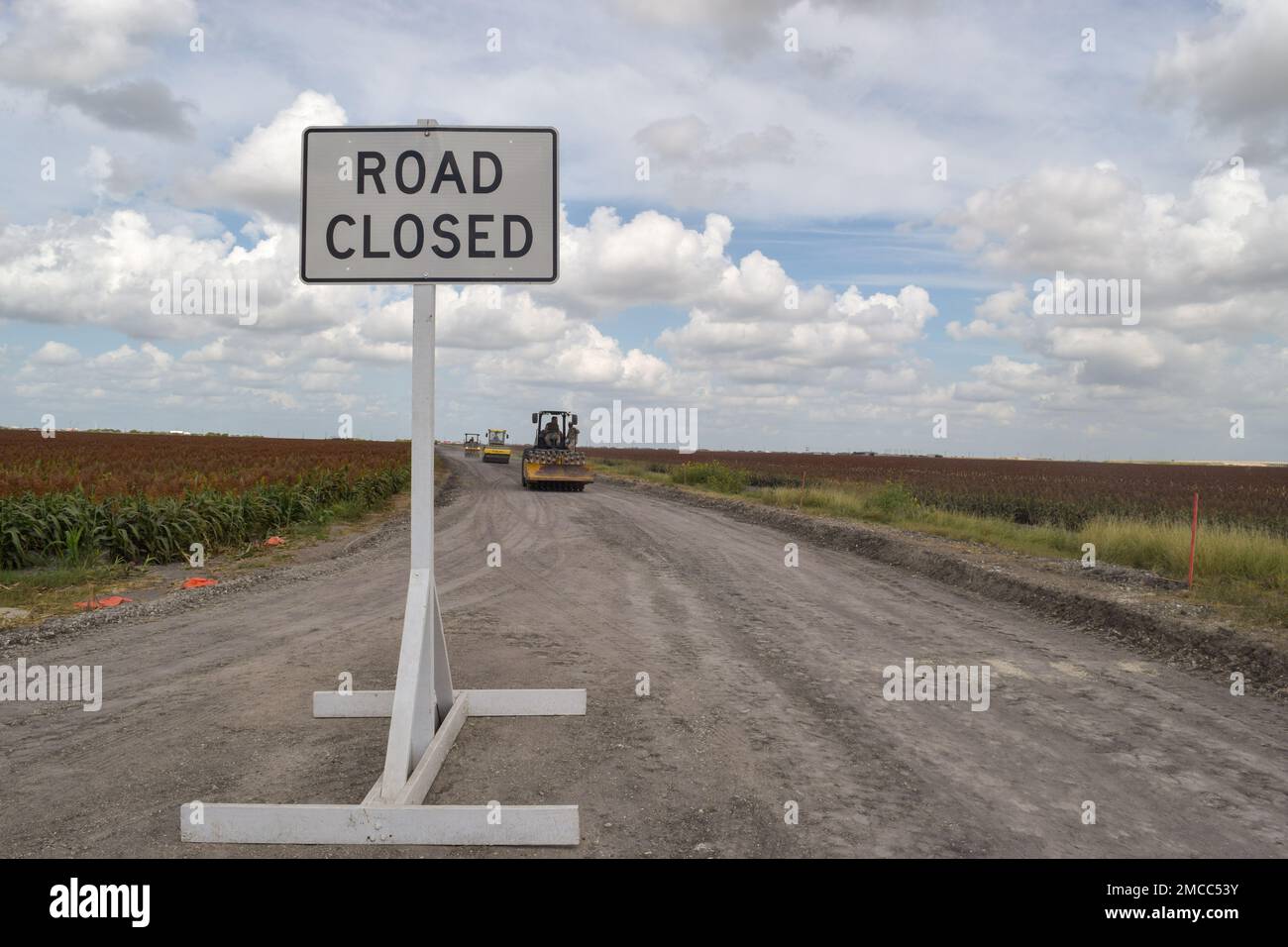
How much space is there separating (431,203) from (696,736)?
3227 mm

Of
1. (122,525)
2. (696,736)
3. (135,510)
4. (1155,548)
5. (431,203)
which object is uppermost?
(431,203)

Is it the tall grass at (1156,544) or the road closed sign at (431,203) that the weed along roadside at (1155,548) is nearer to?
the tall grass at (1156,544)

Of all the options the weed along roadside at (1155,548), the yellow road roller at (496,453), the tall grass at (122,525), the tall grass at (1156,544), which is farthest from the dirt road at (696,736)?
the yellow road roller at (496,453)

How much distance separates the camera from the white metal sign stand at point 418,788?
326 cm

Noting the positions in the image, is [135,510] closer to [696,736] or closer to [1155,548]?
[696,736]

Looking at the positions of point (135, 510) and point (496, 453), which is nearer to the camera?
point (135, 510)

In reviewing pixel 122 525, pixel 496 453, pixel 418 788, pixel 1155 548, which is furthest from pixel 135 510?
pixel 496 453

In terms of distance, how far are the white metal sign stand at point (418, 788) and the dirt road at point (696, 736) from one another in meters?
0.10

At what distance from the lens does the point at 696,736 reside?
4.66m

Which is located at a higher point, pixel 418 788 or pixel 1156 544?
pixel 1156 544
